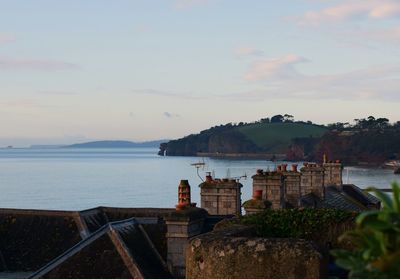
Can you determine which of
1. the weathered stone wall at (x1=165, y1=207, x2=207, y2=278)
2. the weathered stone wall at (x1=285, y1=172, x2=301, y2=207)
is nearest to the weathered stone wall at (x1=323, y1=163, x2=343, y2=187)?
the weathered stone wall at (x1=285, y1=172, x2=301, y2=207)

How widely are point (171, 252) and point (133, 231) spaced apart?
2.98 meters

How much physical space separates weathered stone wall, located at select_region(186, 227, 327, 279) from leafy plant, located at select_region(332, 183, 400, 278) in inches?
237

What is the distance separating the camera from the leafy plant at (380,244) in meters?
3.50

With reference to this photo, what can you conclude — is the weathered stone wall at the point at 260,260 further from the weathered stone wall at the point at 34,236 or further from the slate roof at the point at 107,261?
the weathered stone wall at the point at 34,236

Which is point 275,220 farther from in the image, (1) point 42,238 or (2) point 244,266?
(1) point 42,238

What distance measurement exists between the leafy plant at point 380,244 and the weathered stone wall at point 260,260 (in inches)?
237

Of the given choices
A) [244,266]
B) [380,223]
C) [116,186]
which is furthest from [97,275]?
[116,186]

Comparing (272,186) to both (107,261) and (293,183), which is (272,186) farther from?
(107,261)

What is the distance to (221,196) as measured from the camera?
29.1 metres

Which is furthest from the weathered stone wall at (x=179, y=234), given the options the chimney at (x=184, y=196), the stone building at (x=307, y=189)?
the stone building at (x=307, y=189)

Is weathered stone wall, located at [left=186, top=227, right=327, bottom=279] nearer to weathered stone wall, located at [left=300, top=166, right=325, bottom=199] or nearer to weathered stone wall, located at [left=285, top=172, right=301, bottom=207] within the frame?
weathered stone wall, located at [left=285, top=172, right=301, bottom=207]

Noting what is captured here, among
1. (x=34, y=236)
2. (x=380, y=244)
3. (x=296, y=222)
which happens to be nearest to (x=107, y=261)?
(x=34, y=236)

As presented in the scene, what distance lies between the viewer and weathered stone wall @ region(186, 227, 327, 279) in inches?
377

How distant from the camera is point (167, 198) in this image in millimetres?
125312
